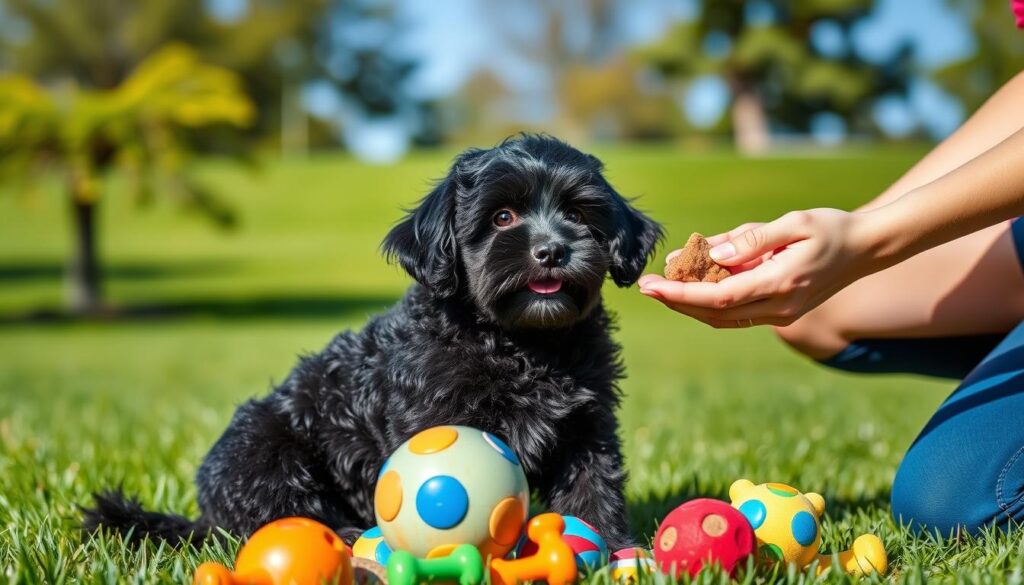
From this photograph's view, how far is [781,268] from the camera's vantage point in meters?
2.37

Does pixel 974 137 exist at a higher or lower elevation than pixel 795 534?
higher

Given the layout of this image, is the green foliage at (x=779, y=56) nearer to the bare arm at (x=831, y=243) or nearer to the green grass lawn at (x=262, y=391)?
the green grass lawn at (x=262, y=391)

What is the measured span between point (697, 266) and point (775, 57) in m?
39.9

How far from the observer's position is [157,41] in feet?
87.9

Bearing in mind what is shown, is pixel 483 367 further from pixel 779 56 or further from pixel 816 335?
pixel 779 56

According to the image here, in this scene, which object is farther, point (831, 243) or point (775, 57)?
point (775, 57)

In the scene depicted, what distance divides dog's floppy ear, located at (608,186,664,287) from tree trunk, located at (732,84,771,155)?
40.2 m

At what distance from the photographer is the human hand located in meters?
2.38

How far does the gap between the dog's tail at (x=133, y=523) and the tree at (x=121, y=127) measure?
13.4 m

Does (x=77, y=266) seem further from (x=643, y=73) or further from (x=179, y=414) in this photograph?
(x=643, y=73)

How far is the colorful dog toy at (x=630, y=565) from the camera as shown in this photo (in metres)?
2.27

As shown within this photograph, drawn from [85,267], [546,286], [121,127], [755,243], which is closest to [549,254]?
[546,286]

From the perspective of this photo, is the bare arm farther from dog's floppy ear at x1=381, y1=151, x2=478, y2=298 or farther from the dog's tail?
the dog's tail

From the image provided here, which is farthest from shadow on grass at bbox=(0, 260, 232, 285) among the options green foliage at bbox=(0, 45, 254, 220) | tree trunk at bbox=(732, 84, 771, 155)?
tree trunk at bbox=(732, 84, 771, 155)
